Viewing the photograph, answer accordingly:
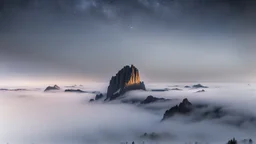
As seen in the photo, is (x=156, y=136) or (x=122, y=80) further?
(x=122, y=80)

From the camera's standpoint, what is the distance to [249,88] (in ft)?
21.4

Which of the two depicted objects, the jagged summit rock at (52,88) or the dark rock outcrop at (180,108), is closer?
the dark rock outcrop at (180,108)

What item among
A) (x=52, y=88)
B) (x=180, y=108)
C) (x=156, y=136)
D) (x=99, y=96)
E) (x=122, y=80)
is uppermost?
(x=122, y=80)

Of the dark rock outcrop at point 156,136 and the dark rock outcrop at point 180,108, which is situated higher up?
the dark rock outcrop at point 180,108

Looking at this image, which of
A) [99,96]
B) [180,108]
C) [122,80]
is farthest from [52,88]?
[180,108]

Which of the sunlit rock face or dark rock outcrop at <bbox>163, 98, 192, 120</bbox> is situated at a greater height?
the sunlit rock face

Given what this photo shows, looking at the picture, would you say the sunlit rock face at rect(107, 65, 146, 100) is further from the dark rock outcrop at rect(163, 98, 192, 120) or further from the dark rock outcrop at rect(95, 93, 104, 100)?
the dark rock outcrop at rect(163, 98, 192, 120)

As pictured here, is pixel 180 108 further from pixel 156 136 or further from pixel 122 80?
→ pixel 122 80

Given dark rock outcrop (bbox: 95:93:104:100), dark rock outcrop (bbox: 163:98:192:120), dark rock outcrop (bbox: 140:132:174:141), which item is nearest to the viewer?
dark rock outcrop (bbox: 140:132:174:141)

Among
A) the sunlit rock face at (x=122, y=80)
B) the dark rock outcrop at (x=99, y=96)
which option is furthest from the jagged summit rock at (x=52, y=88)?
the sunlit rock face at (x=122, y=80)

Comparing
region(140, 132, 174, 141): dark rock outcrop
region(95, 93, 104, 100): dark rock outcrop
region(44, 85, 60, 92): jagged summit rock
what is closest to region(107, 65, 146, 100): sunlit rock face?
region(95, 93, 104, 100): dark rock outcrop

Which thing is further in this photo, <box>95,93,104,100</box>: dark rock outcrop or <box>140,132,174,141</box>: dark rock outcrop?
<box>95,93,104,100</box>: dark rock outcrop

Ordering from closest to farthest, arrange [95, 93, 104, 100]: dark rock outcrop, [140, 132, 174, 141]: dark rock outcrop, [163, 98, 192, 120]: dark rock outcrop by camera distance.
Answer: [140, 132, 174, 141]: dark rock outcrop
[163, 98, 192, 120]: dark rock outcrop
[95, 93, 104, 100]: dark rock outcrop

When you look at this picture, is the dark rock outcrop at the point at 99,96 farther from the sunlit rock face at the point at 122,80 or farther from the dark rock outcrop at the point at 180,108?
the dark rock outcrop at the point at 180,108
